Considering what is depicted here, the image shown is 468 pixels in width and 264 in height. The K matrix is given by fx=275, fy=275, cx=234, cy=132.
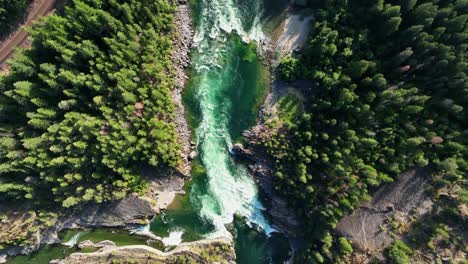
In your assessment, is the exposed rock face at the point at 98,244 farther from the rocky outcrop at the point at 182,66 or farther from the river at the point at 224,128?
the rocky outcrop at the point at 182,66

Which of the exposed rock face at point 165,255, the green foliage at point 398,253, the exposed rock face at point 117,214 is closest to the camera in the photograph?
the green foliage at point 398,253

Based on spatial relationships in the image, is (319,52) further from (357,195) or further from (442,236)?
(442,236)

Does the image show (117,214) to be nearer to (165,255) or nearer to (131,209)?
(131,209)

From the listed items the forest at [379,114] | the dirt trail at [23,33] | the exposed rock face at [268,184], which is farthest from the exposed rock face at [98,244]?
the dirt trail at [23,33]

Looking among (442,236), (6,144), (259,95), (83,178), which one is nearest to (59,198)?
(83,178)

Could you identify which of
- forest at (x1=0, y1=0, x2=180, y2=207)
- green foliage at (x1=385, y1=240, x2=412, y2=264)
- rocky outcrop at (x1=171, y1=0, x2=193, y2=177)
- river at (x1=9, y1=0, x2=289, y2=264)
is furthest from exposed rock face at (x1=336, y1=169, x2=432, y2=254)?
forest at (x1=0, y1=0, x2=180, y2=207)
